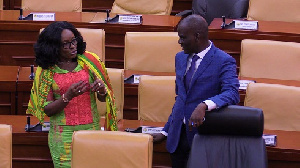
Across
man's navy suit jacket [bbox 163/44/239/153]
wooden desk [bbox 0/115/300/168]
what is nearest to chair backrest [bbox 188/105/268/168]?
man's navy suit jacket [bbox 163/44/239/153]

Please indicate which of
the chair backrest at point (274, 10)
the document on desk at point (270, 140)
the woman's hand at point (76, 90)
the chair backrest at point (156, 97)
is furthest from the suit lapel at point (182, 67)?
the chair backrest at point (274, 10)

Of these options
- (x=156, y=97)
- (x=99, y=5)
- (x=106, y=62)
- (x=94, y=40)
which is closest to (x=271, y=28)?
(x=106, y=62)

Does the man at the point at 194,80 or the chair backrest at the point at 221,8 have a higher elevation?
the chair backrest at the point at 221,8

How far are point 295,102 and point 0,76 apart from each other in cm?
200

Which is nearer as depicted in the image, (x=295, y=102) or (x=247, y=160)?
(x=247, y=160)

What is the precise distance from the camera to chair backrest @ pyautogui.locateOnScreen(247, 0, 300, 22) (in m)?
6.29

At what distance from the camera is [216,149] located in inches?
147

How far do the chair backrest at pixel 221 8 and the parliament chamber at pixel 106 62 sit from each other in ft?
1.03

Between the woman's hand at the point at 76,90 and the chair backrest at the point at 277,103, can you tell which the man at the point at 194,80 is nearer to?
the woman's hand at the point at 76,90

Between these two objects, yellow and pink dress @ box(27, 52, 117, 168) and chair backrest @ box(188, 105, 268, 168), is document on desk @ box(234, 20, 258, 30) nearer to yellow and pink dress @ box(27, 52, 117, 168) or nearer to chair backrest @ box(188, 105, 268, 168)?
yellow and pink dress @ box(27, 52, 117, 168)

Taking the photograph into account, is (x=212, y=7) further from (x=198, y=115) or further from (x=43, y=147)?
(x=198, y=115)

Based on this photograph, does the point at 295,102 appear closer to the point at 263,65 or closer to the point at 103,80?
the point at 263,65

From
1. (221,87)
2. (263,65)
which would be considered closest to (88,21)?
(263,65)

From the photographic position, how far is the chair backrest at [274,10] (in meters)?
6.29
